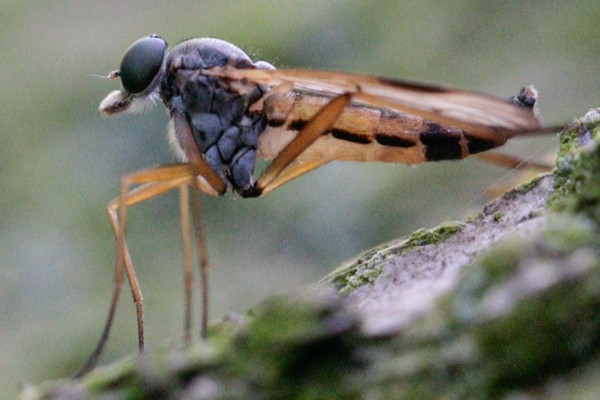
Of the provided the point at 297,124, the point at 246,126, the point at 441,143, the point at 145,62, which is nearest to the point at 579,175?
the point at 441,143

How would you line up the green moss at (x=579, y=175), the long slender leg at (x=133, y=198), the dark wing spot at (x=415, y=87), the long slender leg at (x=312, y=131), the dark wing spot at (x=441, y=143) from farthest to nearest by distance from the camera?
the dark wing spot at (x=441, y=143) < the long slender leg at (x=312, y=131) < the long slender leg at (x=133, y=198) < the dark wing spot at (x=415, y=87) < the green moss at (x=579, y=175)

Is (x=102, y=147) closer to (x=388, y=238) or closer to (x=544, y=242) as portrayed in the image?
(x=388, y=238)

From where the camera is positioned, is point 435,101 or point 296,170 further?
point 296,170

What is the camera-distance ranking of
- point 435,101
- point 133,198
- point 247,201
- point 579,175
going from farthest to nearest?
point 247,201 < point 133,198 < point 435,101 < point 579,175

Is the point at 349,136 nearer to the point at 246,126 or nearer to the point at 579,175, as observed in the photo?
the point at 246,126

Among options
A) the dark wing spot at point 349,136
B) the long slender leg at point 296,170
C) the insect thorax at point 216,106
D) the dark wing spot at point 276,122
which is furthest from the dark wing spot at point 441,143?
the insect thorax at point 216,106

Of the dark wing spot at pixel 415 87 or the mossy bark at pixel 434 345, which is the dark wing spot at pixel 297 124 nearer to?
the dark wing spot at pixel 415 87

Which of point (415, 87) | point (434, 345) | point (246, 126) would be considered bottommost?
point (246, 126)
